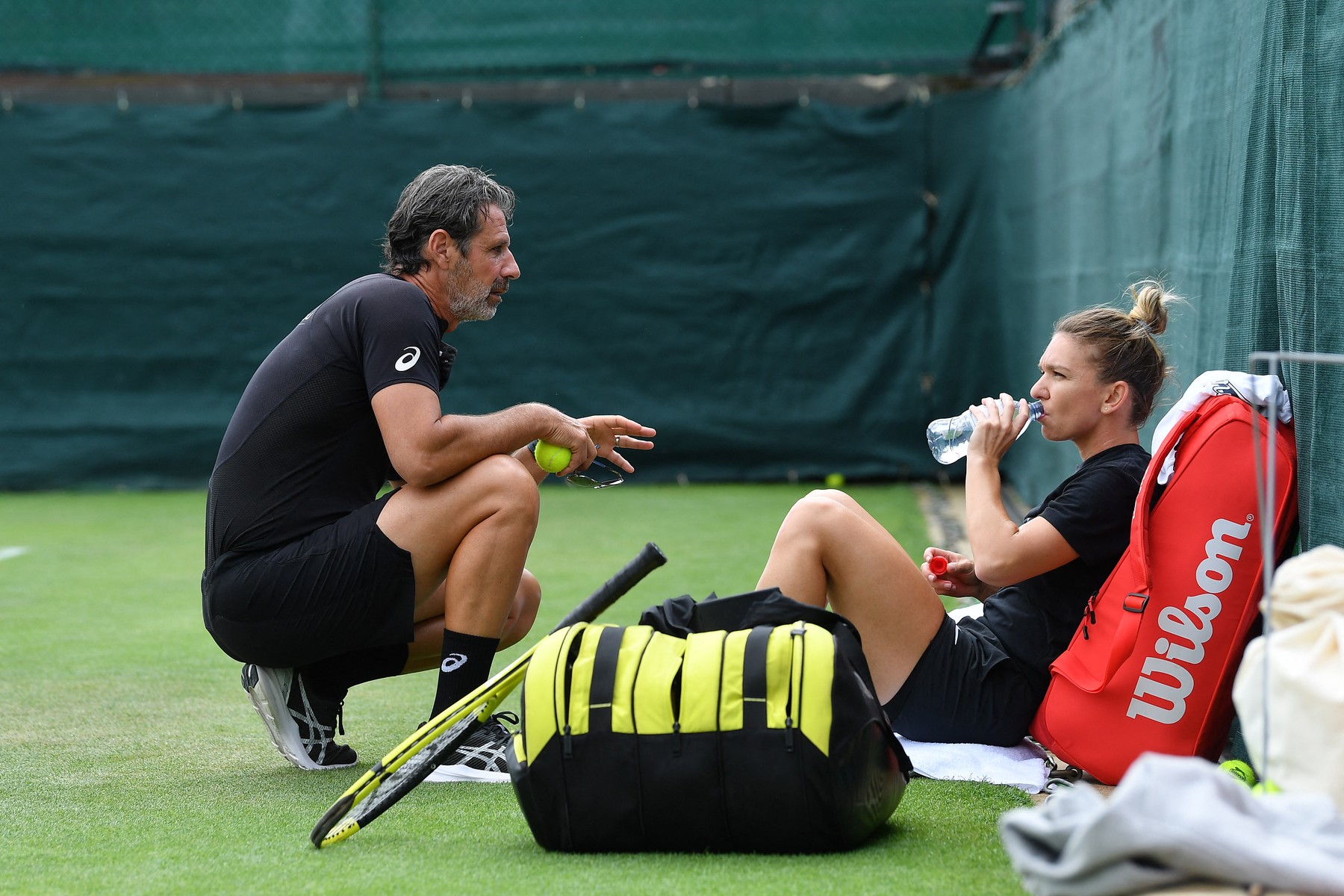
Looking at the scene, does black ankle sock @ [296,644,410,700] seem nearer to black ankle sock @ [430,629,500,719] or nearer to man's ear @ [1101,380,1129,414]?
black ankle sock @ [430,629,500,719]

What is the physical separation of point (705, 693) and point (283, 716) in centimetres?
113

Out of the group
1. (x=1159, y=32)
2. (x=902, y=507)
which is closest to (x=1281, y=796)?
(x=1159, y=32)

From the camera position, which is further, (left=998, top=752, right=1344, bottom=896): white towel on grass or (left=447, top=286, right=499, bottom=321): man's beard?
(left=447, top=286, right=499, bottom=321): man's beard

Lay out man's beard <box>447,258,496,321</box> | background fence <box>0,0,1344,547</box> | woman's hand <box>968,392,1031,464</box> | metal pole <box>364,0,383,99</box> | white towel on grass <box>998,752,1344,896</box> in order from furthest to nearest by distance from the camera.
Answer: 1. metal pole <box>364,0,383,99</box>
2. background fence <box>0,0,1344,547</box>
3. man's beard <box>447,258,496,321</box>
4. woman's hand <box>968,392,1031,464</box>
5. white towel on grass <box>998,752,1344,896</box>

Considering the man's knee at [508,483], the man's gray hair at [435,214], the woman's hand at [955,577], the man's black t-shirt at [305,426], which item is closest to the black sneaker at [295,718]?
the man's black t-shirt at [305,426]

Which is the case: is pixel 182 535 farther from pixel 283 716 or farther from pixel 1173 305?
pixel 1173 305

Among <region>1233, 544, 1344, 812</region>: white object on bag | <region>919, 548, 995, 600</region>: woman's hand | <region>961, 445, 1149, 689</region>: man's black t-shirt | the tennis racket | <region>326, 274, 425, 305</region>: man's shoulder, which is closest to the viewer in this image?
<region>1233, 544, 1344, 812</region>: white object on bag

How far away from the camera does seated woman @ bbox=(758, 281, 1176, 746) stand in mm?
2730

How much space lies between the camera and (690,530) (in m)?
6.42

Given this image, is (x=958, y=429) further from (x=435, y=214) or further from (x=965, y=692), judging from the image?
(x=435, y=214)

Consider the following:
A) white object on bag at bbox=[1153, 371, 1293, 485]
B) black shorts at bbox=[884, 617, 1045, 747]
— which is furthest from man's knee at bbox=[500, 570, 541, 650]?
white object on bag at bbox=[1153, 371, 1293, 485]

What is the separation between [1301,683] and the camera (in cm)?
181

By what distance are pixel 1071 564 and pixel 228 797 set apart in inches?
67.5

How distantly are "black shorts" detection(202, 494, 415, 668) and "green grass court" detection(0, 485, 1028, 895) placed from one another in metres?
0.29
